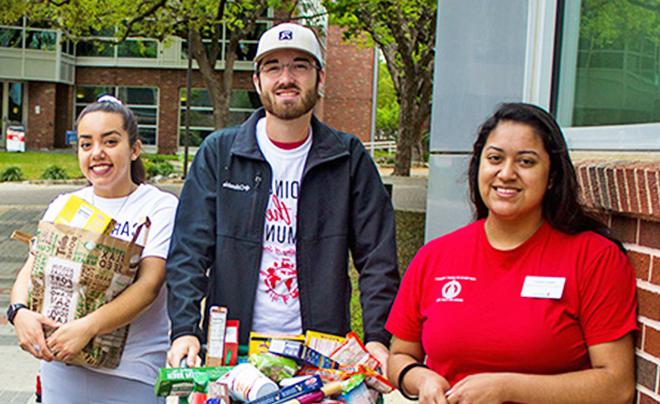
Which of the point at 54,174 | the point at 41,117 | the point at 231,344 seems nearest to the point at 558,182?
the point at 231,344

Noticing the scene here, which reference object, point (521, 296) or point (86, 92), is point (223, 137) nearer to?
point (521, 296)

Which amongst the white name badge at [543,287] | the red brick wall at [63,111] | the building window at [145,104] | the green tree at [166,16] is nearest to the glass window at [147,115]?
the building window at [145,104]

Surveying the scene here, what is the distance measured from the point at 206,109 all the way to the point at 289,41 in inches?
1162

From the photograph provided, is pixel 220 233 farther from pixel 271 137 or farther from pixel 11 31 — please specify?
pixel 11 31

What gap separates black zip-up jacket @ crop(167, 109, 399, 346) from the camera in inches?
111

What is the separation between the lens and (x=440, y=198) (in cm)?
496

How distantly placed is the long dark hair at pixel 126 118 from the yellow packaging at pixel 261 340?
908 mm

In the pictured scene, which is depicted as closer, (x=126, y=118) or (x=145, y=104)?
(x=126, y=118)

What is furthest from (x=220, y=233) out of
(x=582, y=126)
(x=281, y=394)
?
(x=582, y=126)

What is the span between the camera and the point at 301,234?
286cm

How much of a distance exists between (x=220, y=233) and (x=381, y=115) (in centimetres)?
5829

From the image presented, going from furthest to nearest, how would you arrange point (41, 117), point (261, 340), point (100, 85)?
point (100, 85) < point (41, 117) < point (261, 340)

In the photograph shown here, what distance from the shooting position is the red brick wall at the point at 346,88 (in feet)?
123

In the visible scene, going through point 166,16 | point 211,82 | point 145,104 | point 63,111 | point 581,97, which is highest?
point 166,16
